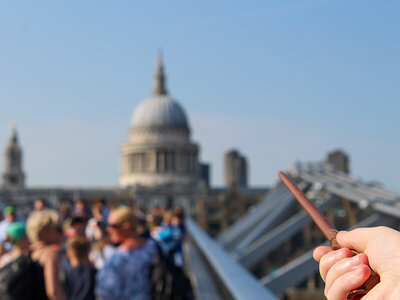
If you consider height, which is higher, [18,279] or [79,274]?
[18,279]

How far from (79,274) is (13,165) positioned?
8977 cm

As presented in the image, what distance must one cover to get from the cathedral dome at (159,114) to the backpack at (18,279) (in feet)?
298

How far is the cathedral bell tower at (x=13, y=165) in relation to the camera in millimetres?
88431

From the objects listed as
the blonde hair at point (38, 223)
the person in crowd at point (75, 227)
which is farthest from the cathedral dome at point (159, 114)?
the blonde hair at point (38, 223)

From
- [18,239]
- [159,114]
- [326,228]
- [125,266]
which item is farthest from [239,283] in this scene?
[159,114]

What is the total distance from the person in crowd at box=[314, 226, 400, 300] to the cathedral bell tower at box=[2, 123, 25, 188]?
3575 inches

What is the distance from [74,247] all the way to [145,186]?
8378 cm

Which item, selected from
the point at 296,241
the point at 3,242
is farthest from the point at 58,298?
the point at 296,241

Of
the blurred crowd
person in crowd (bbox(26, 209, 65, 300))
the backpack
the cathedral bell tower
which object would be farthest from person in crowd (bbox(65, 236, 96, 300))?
the cathedral bell tower

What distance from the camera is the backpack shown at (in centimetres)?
355

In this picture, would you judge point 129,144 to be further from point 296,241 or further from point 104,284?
point 104,284

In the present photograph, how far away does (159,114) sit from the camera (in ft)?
319

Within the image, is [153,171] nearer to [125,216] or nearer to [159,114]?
[159,114]

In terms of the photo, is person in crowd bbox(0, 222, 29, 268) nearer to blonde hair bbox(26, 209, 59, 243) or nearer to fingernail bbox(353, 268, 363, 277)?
blonde hair bbox(26, 209, 59, 243)
